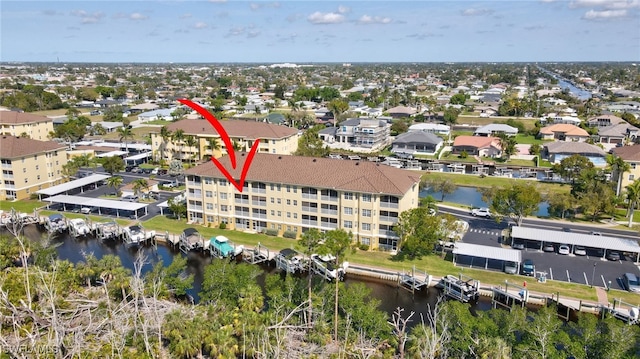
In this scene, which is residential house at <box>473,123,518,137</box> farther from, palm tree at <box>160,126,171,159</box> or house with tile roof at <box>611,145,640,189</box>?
palm tree at <box>160,126,171,159</box>

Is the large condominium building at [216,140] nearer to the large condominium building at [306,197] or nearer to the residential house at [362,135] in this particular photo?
the residential house at [362,135]

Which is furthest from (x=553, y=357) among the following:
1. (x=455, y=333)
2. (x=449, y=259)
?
(x=449, y=259)

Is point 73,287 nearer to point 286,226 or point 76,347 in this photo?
point 76,347

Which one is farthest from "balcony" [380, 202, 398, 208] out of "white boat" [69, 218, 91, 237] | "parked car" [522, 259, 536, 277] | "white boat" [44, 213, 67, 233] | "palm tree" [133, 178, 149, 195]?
"white boat" [44, 213, 67, 233]

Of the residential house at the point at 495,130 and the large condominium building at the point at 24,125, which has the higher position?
the large condominium building at the point at 24,125

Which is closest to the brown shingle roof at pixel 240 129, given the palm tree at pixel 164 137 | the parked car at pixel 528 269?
the palm tree at pixel 164 137

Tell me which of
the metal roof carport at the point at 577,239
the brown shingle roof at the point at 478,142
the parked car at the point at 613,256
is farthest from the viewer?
the brown shingle roof at the point at 478,142
